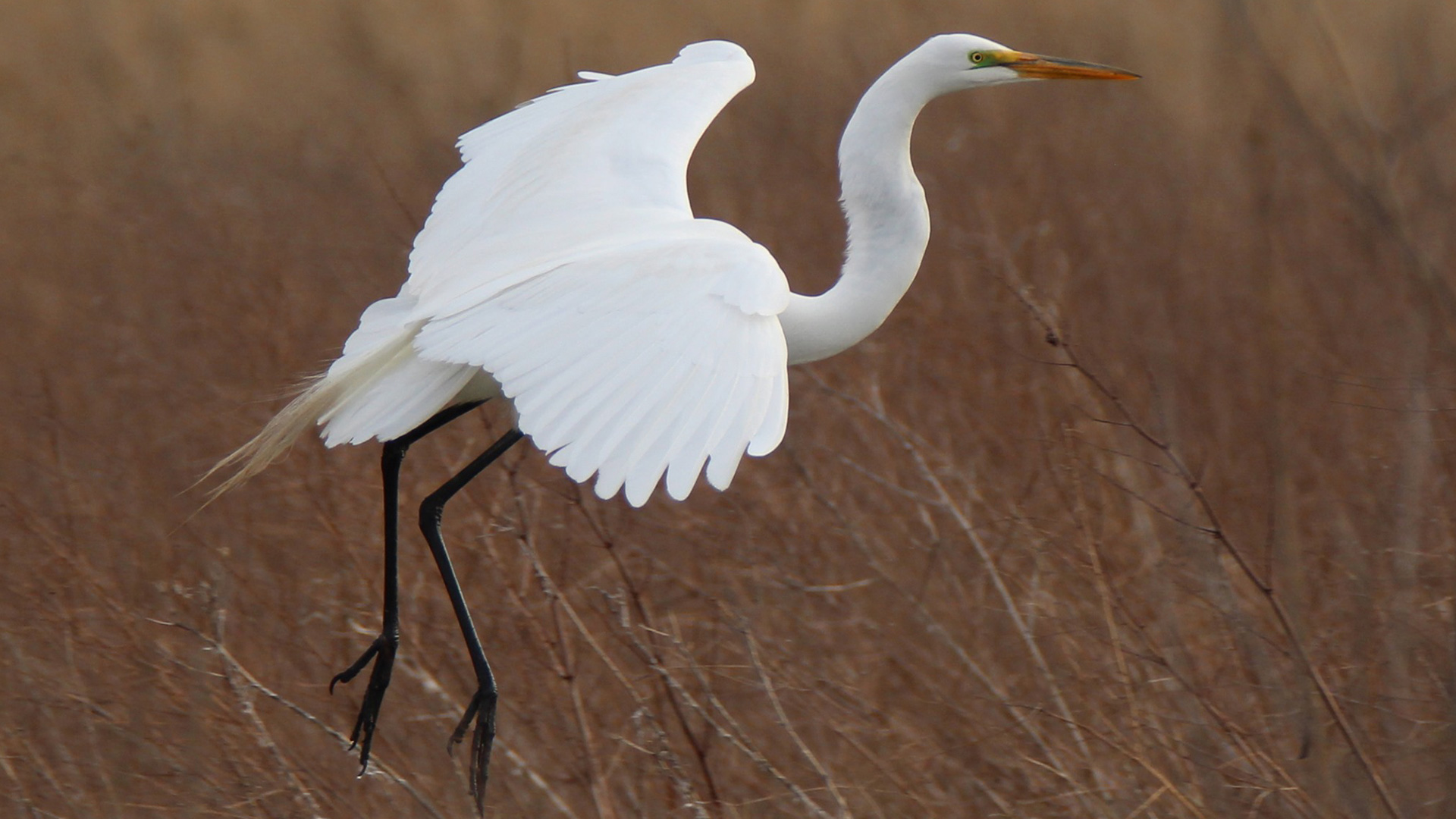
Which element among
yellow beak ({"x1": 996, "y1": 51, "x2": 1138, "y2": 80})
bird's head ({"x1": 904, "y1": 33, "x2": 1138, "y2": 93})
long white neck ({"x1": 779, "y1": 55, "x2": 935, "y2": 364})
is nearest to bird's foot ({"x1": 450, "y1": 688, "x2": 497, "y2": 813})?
long white neck ({"x1": 779, "y1": 55, "x2": 935, "y2": 364})

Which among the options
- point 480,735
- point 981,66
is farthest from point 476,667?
point 981,66

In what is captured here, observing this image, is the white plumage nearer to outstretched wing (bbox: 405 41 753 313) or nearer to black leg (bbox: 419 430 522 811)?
outstretched wing (bbox: 405 41 753 313)

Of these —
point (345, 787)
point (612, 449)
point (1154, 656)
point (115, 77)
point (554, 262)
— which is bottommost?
point (345, 787)

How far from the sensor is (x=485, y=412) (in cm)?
324

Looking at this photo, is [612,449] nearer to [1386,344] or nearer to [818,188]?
[1386,344]

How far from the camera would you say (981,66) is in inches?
126

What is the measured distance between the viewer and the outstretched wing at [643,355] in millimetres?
2104

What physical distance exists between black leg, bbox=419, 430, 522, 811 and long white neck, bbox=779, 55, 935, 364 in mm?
649

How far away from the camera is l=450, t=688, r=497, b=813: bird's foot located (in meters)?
2.87

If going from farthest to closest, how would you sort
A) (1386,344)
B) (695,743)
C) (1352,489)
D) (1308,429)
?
(1386,344)
(1308,429)
(1352,489)
(695,743)

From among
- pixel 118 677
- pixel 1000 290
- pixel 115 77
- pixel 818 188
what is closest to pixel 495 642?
pixel 118 677

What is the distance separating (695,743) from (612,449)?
2.53 feet

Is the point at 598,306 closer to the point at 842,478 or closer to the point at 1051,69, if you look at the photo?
the point at 1051,69

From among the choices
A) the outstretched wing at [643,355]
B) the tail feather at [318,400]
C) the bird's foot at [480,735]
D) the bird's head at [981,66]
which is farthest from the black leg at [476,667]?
the bird's head at [981,66]
